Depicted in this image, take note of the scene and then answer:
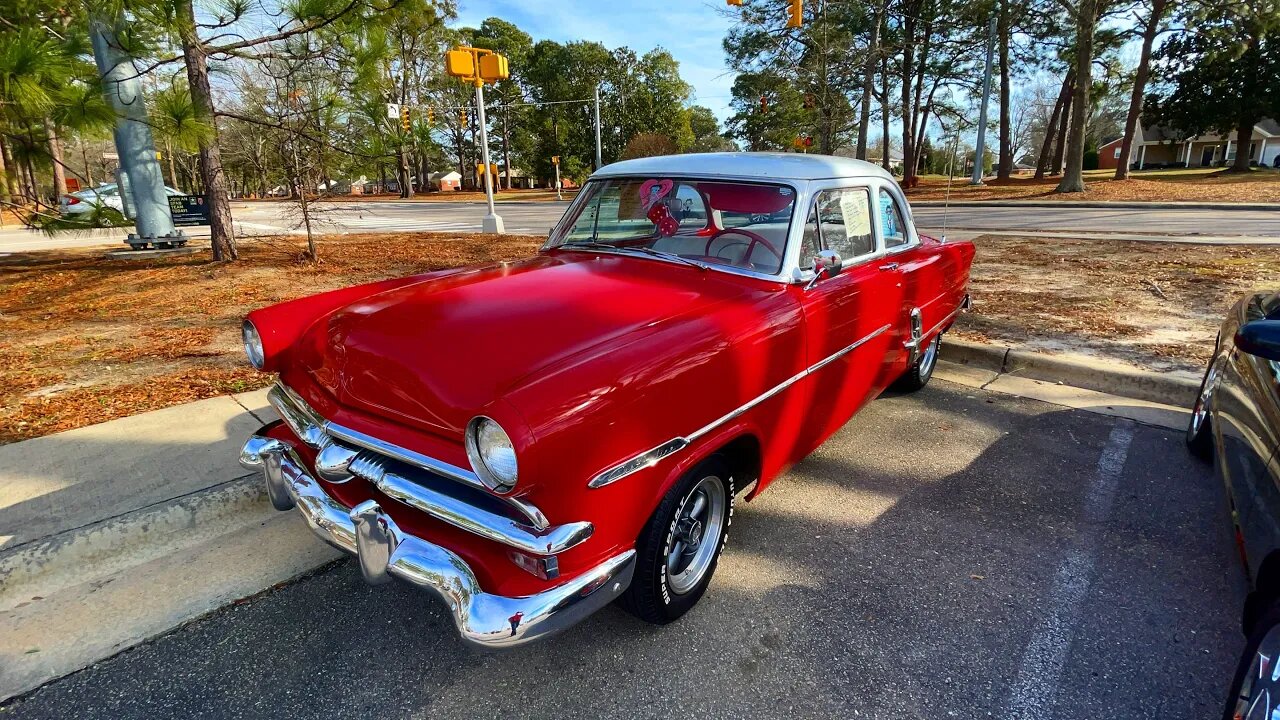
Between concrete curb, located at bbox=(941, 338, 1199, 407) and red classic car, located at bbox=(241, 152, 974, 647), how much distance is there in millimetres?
2135

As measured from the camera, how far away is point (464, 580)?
73.5 inches

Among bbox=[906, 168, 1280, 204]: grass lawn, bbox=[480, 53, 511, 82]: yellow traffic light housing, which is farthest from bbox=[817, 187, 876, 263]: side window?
bbox=[906, 168, 1280, 204]: grass lawn

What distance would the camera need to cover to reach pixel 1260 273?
25.1ft

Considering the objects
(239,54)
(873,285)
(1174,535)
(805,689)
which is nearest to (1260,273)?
(1174,535)

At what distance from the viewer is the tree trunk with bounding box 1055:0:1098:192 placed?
1892cm

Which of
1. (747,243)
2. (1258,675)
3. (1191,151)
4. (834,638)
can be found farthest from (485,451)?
(1191,151)

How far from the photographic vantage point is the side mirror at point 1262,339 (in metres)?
1.77

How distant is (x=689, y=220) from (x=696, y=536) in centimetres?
160

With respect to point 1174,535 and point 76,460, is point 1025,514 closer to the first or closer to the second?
point 1174,535

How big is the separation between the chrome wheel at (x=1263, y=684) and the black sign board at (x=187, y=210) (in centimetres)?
1339

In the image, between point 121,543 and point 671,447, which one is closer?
point 671,447

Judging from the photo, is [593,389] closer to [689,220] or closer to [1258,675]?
[689,220]

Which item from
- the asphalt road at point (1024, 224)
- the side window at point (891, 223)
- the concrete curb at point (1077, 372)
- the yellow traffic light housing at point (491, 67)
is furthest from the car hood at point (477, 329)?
the yellow traffic light housing at point (491, 67)

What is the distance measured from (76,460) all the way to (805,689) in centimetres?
366
